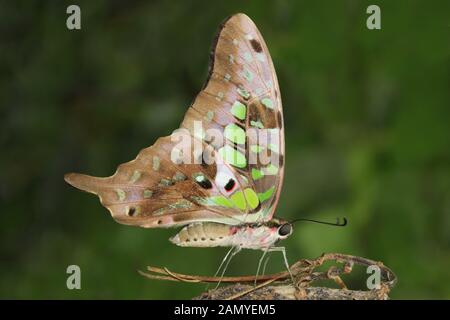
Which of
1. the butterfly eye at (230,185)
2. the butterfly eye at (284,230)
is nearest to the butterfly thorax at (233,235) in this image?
the butterfly eye at (284,230)

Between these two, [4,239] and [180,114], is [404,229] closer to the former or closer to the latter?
[180,114]


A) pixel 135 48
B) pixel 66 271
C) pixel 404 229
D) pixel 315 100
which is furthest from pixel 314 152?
pixel 66 271

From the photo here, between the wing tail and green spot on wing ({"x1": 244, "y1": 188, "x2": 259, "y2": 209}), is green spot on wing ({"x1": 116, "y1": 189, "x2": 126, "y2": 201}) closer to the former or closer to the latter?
the wing tail

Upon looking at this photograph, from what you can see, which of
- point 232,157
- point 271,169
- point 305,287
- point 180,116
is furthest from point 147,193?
point 180,116

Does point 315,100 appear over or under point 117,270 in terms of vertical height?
over

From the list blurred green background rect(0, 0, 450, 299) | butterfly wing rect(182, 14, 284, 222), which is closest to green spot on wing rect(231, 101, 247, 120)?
butterfly wing rect(182, 14, 284, 222)

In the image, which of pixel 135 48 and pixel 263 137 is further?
pixel 135 48

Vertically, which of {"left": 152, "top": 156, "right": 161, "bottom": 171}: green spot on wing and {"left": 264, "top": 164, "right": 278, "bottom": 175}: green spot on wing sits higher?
{"left": 152, "top": 156, "right": 161, "bottom": 171}: green spot on wing
